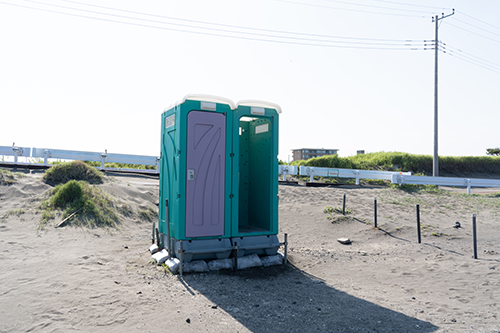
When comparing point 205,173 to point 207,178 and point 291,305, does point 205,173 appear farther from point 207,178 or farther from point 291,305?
point 291,305

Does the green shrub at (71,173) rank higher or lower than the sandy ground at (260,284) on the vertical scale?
higher

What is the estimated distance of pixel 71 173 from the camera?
40.1 ft

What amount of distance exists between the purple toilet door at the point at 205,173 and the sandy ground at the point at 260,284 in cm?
95

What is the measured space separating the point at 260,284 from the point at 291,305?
39.8 inches

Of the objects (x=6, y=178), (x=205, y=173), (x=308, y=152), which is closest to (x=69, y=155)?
(x=6, y=178)

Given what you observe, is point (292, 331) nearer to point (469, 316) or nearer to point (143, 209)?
point (469, 316)

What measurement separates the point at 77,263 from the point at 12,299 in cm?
167

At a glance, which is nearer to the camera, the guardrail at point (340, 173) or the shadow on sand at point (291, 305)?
the shadow on sand at point (291, 305)

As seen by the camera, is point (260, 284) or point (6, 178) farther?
point (6, 178)

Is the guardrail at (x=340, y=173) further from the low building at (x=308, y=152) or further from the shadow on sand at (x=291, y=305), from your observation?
the low building at (x=308, y=152)

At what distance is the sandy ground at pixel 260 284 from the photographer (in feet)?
13.6

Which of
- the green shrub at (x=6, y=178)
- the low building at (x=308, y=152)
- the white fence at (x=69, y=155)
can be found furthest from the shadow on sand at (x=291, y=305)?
the low building at (x=308, y=152)

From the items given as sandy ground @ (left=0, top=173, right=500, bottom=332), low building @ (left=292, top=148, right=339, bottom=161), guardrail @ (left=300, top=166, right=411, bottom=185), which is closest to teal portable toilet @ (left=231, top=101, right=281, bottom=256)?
sandy ground @ (left=0, top=173, right=500, bottom=332)

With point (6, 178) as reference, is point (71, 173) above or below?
above
